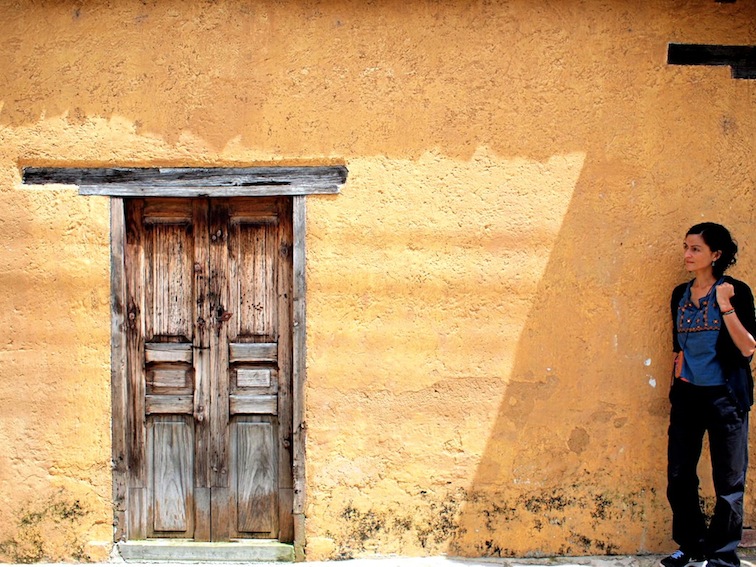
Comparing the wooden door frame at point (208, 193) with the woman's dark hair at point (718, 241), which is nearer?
the woman's dark hair at point (718, 241)

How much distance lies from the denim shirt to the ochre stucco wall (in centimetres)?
68

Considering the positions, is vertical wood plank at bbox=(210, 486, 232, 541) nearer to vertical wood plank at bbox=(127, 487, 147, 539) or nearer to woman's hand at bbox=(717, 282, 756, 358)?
vertical wood plank at bbox=(127, 487, 147, 539)

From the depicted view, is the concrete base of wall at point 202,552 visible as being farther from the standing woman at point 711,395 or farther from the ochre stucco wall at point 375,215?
the standing woman at point 711,395

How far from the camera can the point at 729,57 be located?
425 cm

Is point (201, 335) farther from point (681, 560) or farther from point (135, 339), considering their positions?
point (681, 560)

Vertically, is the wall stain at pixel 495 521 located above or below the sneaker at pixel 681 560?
above

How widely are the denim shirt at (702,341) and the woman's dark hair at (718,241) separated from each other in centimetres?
10

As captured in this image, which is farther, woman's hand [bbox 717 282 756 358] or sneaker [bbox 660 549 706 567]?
sneaker [bbox 660 549 706 567]

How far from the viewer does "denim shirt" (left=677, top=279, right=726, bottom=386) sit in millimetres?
3857

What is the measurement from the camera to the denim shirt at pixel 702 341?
3.86m

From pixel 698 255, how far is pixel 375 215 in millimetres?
1777

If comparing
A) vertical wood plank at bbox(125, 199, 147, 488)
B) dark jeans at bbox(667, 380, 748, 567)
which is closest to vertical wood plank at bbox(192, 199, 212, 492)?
vertical wood plank at bbox(125, 199, 147, 488)

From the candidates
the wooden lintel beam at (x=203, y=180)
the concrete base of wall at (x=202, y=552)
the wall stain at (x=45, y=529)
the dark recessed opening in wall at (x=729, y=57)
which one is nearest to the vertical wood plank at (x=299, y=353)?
the wooden lintel beam at (x=203, y=180)

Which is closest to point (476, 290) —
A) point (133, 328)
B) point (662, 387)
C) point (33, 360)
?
point (662, 387)
